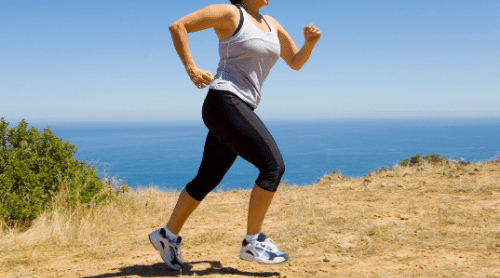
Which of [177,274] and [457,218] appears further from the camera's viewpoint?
[457,218]

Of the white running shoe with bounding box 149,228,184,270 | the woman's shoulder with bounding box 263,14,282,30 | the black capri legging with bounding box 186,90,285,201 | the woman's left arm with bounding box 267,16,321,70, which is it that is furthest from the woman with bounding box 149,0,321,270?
the white running shoe with bounding box 149,228,184,270

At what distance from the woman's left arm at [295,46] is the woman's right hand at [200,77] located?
0.84 metres

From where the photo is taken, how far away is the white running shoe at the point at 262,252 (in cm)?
233

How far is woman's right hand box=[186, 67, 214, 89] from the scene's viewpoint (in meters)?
2.11

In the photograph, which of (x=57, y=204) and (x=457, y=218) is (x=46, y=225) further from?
(x=457, y=218)

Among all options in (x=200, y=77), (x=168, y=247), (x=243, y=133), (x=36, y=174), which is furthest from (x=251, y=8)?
(x=36, y=174)

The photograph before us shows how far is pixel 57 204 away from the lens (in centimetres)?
434

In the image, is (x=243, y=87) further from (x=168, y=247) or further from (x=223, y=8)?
(x=168, y=247)

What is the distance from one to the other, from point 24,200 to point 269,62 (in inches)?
137

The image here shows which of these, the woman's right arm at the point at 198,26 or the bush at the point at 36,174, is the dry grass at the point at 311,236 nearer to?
the bush at the point at 36,174

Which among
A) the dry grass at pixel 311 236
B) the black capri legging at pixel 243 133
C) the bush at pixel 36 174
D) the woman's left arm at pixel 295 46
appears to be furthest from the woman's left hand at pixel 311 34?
the bush at pixel 36 174

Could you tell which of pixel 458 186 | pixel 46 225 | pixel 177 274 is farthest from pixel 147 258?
pixel 458 186

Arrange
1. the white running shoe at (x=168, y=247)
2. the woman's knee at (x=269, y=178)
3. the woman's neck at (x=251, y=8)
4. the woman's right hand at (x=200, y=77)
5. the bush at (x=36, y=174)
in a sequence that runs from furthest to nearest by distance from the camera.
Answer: the bush at (x=36, y=174), the white running shoe at (x=168, y=247), the woman's neck at (x=251, y=8), the woman's knee at (x=269, y=178), the woman's right hand at (x=200, y=77)

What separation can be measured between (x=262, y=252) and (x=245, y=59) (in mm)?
1243
